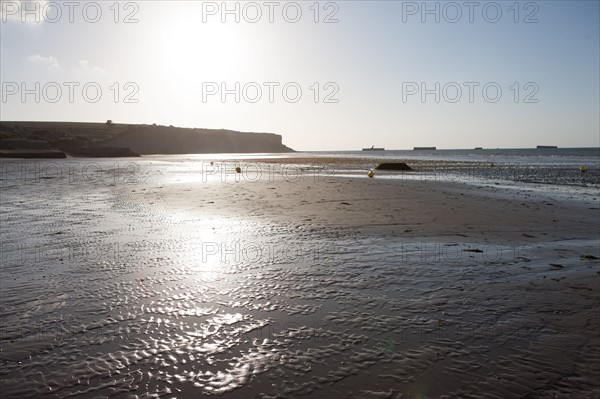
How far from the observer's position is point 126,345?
327cm

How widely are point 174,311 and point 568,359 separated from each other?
13.2 feet

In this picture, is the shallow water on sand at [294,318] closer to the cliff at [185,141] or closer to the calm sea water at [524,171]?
the calm sea water at [524,171]

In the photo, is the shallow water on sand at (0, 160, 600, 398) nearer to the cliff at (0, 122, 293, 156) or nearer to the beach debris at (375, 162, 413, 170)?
the beach debris at (375, 162, 413, 170)

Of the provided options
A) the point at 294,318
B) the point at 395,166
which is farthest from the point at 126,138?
the point at 294,318

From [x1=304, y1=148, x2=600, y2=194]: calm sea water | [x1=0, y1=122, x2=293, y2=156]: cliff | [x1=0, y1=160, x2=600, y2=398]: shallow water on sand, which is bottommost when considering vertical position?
[x1=0, y1=160, x2=600, y2=398]: shallow water on sand

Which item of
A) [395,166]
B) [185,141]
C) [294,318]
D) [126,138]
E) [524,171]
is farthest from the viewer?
[185,141]

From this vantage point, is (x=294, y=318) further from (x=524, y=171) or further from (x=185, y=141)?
(x=185, y=141)

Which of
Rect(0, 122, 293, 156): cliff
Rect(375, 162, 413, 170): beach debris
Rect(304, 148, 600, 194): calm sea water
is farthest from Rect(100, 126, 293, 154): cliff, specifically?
Rect(375, 162, 413, 170): beach debris

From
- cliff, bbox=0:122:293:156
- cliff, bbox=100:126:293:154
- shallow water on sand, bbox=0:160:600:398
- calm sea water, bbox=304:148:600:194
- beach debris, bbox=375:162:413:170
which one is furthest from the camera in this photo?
cliff, bbox=100:126:293:154

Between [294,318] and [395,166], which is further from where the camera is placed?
[395,166]

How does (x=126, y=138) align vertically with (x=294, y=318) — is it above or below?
above

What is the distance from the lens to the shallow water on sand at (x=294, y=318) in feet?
9.18

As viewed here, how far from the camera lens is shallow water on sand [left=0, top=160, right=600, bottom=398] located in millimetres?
2797

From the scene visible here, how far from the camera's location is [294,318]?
3895 mm
